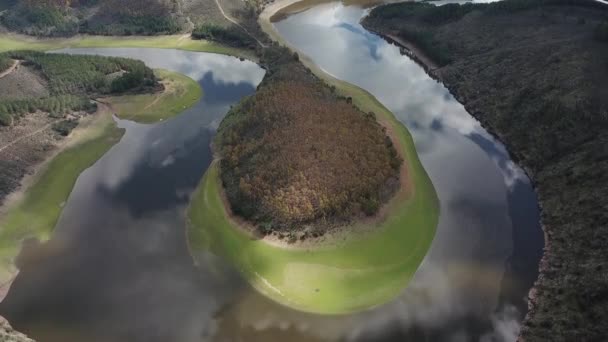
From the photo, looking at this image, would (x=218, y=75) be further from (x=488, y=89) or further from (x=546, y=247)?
(x=546, y=247)

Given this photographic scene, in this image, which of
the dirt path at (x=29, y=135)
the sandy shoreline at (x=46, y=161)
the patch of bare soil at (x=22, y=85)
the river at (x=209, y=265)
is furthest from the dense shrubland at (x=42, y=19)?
the river at (x=209, y=265)

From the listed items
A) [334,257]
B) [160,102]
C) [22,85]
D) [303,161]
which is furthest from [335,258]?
[22,85]

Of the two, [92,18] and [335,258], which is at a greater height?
[92,18]

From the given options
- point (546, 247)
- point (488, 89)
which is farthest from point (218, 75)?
point (546, 247)

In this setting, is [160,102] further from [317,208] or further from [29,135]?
[317,208]

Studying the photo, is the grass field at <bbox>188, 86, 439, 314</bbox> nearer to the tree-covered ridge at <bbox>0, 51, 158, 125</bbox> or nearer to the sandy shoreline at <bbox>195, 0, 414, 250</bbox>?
the sandy shoreline at <bbox>195, 0, 414, 250</bbox>

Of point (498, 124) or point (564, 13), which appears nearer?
point (498, 124)

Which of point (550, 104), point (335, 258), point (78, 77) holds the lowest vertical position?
point (335, 258)

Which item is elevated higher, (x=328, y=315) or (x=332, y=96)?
(x=332, y=96)
